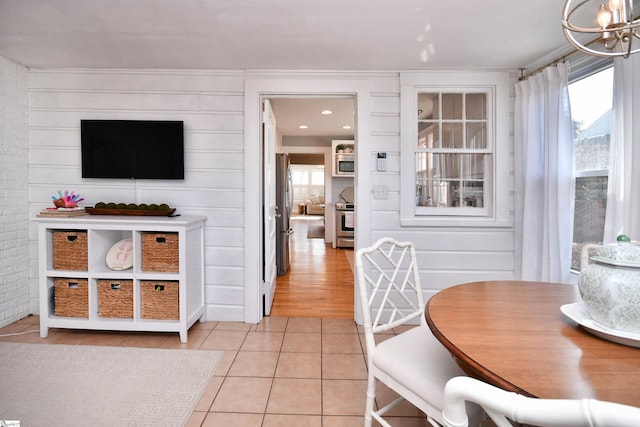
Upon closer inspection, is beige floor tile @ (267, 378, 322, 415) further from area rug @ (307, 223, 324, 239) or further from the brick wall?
area rug @ (307, 223, 324, 239)

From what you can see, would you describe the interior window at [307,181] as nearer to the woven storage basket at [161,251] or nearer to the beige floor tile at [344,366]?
the woven storage basket at [161,251]

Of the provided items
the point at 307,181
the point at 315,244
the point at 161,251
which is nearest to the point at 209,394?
the point at 161,251

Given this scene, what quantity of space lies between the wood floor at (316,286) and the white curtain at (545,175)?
5.65ft

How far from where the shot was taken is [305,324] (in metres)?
3.14

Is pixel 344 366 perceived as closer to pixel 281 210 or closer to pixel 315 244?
pixel 281 210

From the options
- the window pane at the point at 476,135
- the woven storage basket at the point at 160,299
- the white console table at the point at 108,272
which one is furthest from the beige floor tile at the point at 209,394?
the window pane at the point at 476,135

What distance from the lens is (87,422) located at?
5.79ft

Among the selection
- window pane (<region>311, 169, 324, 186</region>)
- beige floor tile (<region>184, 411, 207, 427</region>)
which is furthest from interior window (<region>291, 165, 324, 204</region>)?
beige floor tile (<region>184, 411, 207, 427</region>)

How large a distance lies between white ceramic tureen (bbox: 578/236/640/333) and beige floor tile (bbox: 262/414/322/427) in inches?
54.4

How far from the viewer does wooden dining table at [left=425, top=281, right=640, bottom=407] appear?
2.57 ft

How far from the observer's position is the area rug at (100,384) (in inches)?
71.6

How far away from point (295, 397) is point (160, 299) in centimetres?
141

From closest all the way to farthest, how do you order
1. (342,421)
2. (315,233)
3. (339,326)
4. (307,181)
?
(342,421) < (339,326) < (315,233) < (307,181)

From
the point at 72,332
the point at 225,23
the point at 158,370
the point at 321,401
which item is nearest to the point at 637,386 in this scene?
the point at 321,401
